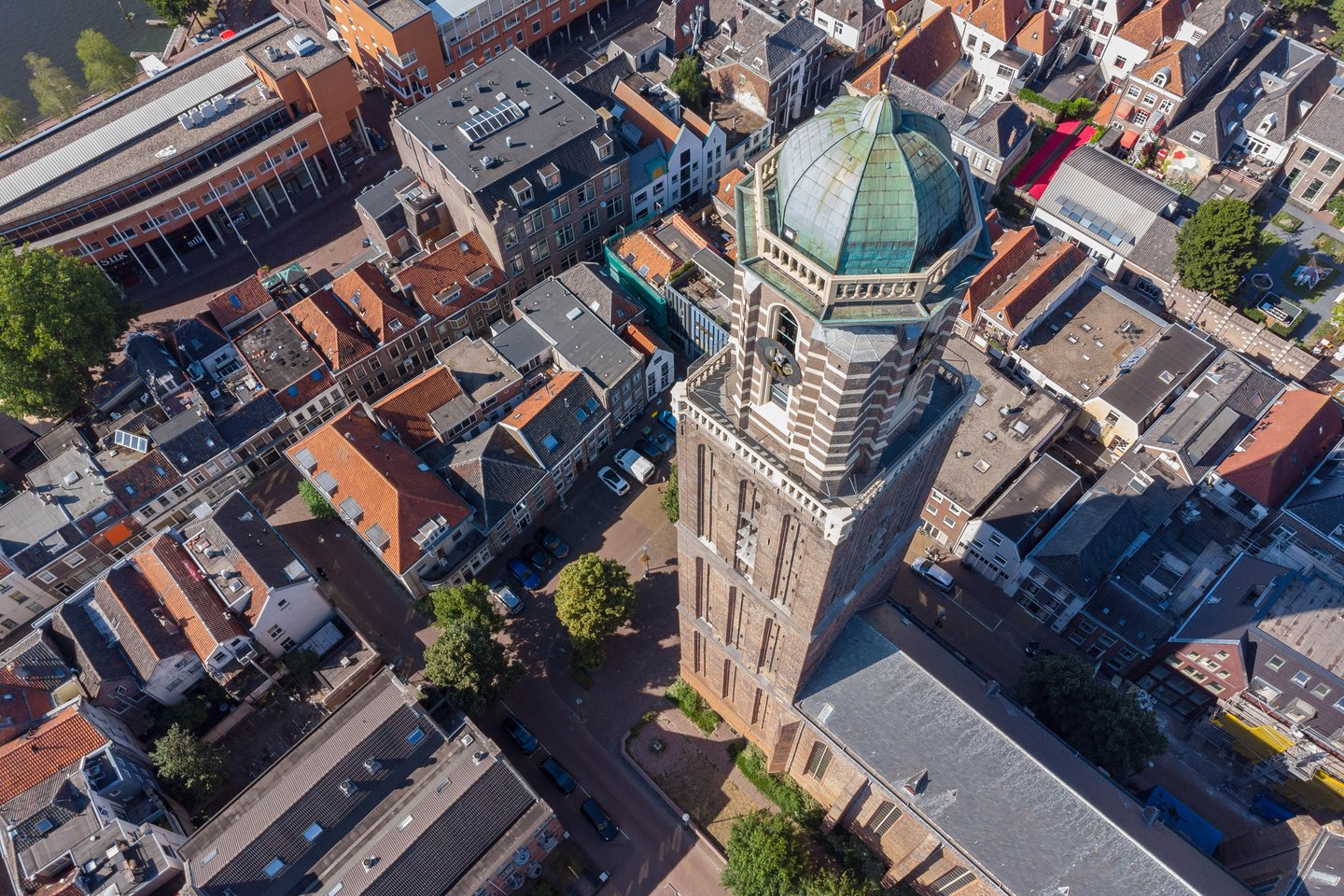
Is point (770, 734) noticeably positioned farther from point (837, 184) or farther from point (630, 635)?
point (837, 184)

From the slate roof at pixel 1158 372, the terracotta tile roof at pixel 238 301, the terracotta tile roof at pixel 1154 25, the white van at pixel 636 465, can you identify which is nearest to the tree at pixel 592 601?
the white van at pixel 636 465

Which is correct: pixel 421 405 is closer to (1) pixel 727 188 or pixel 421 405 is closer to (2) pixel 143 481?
(2) pixel 143 481

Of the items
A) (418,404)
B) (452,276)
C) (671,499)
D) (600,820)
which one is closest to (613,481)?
(671,499)

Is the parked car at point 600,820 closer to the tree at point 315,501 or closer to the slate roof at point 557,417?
the slate roof at point 557,417

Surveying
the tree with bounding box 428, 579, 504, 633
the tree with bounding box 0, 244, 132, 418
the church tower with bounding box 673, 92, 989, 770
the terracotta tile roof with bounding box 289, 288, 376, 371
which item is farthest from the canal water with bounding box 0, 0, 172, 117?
the church tower with bounding box 673, 92, 989, 770

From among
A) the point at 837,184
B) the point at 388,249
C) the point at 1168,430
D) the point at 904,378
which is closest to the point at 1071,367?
the point at 1168,430

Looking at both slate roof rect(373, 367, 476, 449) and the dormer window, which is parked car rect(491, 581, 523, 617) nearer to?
slate roof rect(373, 367, 476, 449)
